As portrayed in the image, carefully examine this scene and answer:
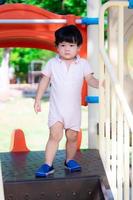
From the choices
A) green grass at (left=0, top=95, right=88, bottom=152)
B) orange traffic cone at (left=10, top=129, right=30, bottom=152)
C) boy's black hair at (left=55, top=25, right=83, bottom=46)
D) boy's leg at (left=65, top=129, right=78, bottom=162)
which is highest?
boy's black hair at (left=55, top=25, right=83, bottom=46)

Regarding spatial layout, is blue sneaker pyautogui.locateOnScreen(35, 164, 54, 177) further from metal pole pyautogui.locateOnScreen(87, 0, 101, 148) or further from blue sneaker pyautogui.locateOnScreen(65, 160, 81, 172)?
metal pole pyautogui.locateOnScreen(87, 0, 101, 148)

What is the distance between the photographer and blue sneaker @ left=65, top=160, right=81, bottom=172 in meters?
3.44

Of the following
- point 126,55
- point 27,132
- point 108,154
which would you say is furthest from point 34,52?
point 108,154

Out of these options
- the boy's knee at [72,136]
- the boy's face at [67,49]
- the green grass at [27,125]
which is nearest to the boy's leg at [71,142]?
the boy's knee at [72,136]

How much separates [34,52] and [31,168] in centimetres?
2600

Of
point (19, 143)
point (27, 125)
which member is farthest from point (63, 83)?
point (27, 125)

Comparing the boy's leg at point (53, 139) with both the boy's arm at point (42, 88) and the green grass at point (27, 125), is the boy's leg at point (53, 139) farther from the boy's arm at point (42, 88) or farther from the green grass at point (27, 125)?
the green grass at point (27, 125)

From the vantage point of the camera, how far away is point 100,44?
10.4 ft

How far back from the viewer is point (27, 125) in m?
10.8

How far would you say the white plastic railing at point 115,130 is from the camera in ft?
8.15

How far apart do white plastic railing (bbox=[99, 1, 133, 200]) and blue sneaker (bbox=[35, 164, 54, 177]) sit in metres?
0.38

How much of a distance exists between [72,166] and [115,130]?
67 centimetres

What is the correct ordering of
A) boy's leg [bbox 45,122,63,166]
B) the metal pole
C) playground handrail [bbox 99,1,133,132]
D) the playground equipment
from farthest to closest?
the metal pole → boy's leg [bbox 45,122,63,166] → the playground equipment → playground handrail [bbox 99,1,133,132]

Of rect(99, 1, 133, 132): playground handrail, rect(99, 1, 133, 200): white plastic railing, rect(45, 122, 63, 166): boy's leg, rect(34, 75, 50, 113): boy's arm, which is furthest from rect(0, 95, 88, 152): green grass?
rect(99, 1, 133, 132): playground handrail
